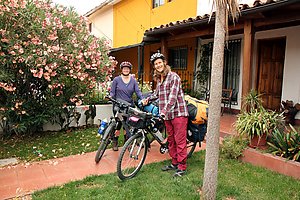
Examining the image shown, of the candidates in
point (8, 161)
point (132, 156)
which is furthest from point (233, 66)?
point (8, 161)

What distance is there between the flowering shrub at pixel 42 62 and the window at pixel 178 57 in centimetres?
471

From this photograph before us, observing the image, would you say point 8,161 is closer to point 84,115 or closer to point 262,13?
point 84,115

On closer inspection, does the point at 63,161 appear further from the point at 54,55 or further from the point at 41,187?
the point at 54,55

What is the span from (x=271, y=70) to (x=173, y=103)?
5.36 metres

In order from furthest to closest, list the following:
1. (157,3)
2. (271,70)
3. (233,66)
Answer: (157,3) → (233,66) → (271,70)

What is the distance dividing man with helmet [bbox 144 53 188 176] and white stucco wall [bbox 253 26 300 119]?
4.32 metres

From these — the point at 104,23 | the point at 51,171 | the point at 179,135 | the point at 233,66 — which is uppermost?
Answer: the point at 104,23

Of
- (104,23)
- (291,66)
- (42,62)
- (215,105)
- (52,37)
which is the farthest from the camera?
(104,23)

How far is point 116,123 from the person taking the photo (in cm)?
445

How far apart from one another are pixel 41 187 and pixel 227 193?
2656mm

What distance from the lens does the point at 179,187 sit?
3525 millimetres

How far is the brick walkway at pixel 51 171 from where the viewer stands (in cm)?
358

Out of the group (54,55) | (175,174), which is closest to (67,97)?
(54,55)

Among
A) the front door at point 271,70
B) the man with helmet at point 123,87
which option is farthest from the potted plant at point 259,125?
the front door at point 271,70
